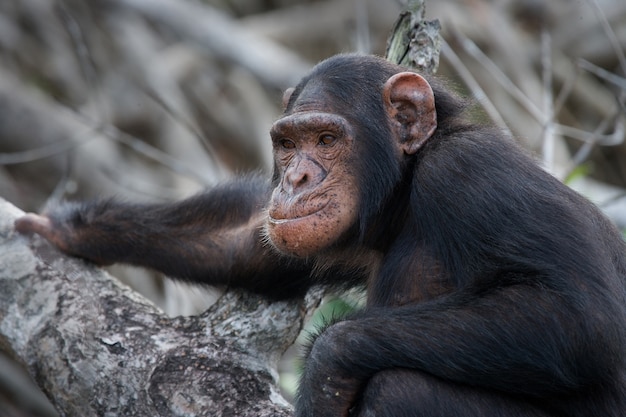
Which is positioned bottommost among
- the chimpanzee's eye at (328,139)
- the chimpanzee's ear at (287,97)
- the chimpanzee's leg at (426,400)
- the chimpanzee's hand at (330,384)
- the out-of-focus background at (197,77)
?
the chimpanzee's leg at (426,400)

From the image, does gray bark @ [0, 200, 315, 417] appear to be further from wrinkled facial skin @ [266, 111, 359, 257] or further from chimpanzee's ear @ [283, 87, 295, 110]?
chimpanzee's ear @ [283, 87, 295, 110]

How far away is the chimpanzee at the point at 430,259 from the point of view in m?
3.66

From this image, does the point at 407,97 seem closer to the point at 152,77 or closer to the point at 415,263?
the point at 415,263

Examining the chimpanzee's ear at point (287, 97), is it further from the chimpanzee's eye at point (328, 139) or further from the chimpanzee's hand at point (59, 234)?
the chimpanzee's hand at point (59, 234)

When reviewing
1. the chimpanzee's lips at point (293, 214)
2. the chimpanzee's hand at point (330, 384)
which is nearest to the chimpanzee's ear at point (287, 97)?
the chimpanzee's lips at point (293, 214)

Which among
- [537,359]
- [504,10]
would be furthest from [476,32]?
[537,359]

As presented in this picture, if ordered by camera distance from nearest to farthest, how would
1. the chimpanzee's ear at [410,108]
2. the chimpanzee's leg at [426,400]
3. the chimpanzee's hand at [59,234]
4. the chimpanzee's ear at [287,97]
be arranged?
the chimpanzee's leg at [426,400] → the chimpanzee's ear at [410,108] → the chimpanzee's ear at [287,97] → the chimpanzee's hand at [59,234]

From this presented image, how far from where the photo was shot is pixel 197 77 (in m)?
A: 12.4

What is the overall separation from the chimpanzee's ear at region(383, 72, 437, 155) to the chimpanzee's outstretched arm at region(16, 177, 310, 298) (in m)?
0.98

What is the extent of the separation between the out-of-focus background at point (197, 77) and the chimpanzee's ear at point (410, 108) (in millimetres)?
5558

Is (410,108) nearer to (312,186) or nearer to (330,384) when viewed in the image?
(312,186)

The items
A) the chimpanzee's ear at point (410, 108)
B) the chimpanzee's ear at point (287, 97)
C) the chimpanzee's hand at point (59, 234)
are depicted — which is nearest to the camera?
the chimpanzee's ear at point (410, 108)

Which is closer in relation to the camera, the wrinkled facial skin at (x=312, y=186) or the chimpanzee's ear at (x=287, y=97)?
the wrinkled facial skin at (x=312, y=186)

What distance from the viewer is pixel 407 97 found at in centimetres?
433
